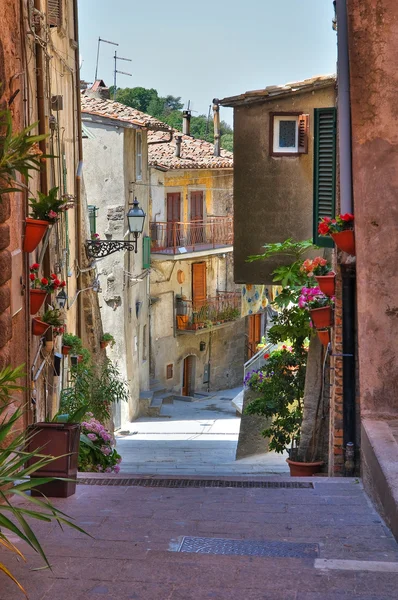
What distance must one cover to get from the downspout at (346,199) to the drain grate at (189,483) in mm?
949

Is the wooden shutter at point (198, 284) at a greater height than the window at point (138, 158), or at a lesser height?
lesser

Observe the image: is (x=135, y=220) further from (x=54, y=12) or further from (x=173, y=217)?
(x=173, y=217)

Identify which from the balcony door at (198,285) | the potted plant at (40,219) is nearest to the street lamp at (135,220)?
the potted plant at (40,219)

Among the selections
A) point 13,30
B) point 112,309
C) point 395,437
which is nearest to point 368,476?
point 395,437

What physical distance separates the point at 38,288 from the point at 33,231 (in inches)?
55.8

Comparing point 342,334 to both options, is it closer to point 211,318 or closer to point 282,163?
point 282,163

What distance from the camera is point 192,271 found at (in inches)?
1572

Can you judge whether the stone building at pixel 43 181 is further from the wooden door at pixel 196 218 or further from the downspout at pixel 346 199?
the wooden door at pixel 196 218

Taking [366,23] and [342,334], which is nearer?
[366,23]

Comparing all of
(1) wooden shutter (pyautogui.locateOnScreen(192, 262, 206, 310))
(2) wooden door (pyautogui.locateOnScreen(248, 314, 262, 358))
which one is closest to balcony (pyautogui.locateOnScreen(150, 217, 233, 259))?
(1) wooden shutter (pyautogui.locateOnScreen(192, 262, 206, 310))

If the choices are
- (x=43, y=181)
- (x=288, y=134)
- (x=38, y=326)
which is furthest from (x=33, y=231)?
(x=288, y=134)

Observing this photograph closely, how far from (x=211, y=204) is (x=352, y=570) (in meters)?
35.4

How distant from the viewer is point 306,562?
5.79m

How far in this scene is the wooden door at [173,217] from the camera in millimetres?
37625
